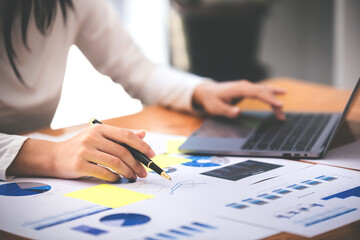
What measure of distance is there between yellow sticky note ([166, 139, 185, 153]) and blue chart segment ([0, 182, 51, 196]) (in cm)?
28

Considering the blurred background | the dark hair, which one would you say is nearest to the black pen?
the dark hair

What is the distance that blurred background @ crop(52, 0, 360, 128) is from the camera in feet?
9.98

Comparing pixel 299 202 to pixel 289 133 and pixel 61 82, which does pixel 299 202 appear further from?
pixel 61 82

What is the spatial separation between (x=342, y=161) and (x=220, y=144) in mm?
234

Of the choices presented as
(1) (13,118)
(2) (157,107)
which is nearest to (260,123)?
(2) (157,107)

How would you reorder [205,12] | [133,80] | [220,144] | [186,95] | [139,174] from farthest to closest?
[205,12]
[133,80]
[186,95]
[220,144]
[139,174]

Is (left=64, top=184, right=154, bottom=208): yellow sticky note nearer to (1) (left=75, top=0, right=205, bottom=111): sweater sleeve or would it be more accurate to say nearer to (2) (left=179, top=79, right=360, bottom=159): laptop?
(2) (left=179, top=79, right=360, bottom=159): laptop

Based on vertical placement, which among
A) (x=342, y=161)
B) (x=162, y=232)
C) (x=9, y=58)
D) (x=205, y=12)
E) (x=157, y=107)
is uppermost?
(x=205, y=12)

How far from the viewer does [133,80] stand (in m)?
1.44

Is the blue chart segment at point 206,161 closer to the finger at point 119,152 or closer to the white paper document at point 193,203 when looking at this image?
the white paper document at point 193,203

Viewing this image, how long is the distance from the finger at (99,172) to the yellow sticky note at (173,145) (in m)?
0.21

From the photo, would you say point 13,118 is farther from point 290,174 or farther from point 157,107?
point 290,174

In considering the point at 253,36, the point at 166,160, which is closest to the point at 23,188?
the point at 166,160

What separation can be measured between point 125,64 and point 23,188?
2.41 ft
